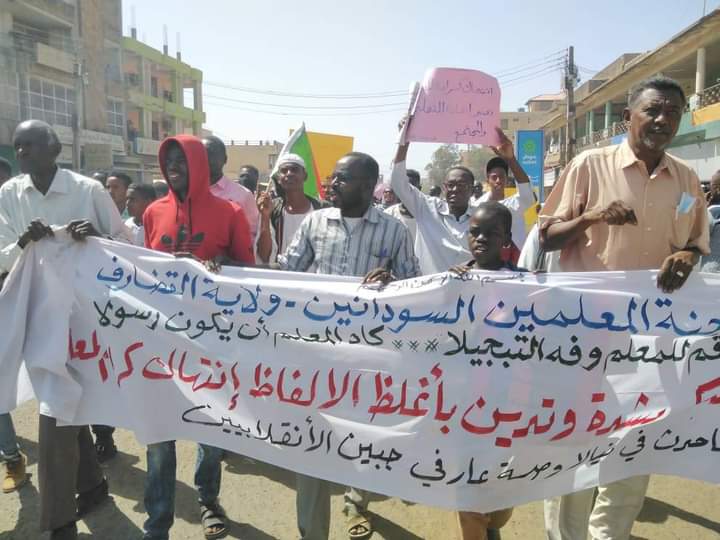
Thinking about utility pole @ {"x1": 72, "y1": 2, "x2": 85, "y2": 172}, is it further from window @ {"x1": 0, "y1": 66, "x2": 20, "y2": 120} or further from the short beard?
the short beard

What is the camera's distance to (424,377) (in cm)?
240

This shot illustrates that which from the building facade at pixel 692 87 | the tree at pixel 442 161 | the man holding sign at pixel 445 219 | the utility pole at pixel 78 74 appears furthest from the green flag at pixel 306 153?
the tree at pixel 442 161

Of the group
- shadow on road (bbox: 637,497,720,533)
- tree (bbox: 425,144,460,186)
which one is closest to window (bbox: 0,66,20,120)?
shadow on road (bbox: 637,497,720,533)

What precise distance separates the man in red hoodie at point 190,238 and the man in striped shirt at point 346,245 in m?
0.34

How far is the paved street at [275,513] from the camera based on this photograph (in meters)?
2.92

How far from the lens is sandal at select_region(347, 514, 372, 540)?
288cm

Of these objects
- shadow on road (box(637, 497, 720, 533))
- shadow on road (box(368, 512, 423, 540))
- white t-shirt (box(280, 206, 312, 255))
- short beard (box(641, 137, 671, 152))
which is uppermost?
short beard (box(641, 137, 671, 152))

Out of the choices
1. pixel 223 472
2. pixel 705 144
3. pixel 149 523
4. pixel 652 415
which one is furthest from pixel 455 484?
pixel 705 144

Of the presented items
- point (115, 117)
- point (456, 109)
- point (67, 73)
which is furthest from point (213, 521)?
point (115, 117)

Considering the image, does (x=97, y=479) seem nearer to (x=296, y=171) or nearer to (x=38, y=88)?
(x=296, y=171)

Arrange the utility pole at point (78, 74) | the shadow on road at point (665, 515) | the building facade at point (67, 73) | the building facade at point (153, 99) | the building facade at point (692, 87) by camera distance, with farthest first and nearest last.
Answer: the building facade at point (153, 99)
the utility pole at point (78, 74)
the building facade at point (67, 73)
the building facade at point (692, 87)
the shadow on road at point (665, 515)

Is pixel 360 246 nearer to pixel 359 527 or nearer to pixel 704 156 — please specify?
pixel 359 527

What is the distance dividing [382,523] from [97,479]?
1.66m

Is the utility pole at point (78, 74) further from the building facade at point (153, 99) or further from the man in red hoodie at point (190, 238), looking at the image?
the man in red hoodie at point (190, 238)
